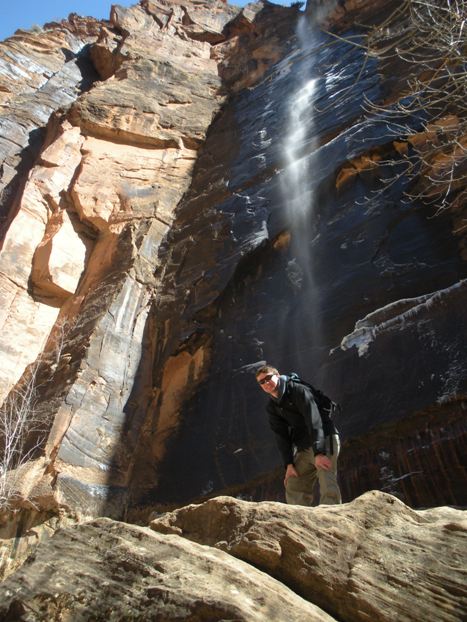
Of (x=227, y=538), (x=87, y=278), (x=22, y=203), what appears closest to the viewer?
(x=227, y=538)

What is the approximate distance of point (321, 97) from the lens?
35.4 feet

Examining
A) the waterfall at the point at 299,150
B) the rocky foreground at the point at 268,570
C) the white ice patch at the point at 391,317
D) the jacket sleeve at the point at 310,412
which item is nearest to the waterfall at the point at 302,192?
the waterfall at the point at 299,150

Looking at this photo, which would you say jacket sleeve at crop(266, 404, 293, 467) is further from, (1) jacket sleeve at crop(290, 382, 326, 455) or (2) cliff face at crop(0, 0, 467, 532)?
(2) cliff face at crop(0, 0, 467, 532)

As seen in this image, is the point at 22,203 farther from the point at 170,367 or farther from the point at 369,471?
the point at 369,471

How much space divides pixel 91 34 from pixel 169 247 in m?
17.3

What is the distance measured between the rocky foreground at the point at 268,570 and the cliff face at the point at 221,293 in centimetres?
212

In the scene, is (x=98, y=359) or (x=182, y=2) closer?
(x=98, y=359)

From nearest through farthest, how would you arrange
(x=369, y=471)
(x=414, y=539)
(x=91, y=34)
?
(x=414, y=539), (x=369, y=471), (x=91, y=34)

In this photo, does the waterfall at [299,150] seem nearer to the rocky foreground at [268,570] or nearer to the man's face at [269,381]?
the man's face at [269,381]

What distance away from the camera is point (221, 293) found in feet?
24.4

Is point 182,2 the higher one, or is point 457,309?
point 182,2

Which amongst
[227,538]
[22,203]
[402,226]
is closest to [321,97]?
[402,226]

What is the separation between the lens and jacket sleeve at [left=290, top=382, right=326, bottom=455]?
2957 mm

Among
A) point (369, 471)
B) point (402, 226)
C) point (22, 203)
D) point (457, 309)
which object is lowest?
point (369, 471)
